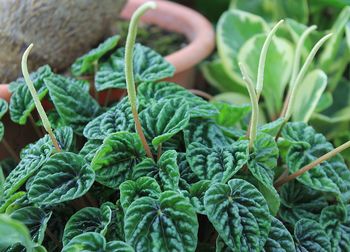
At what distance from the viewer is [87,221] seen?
2.21 feet

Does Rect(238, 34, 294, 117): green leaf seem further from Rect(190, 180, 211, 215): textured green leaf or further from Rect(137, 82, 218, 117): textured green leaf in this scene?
Rect(190, 180, 211, 215): textured green leaf

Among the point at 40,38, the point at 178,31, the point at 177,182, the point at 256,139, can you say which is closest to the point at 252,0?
the point at 178,31

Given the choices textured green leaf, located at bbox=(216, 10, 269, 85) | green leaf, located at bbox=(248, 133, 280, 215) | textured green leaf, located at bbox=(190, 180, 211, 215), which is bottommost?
textured green leaf, located at bbox=(216, 10, 269, 85)

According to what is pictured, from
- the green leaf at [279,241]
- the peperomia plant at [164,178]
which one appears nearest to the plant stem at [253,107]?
the peperomia plant at [164,178]

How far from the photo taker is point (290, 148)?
759 mm

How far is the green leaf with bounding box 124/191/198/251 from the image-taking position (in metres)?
0.60

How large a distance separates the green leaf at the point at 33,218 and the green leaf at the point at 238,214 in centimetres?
20

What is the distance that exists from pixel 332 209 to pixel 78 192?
357mm

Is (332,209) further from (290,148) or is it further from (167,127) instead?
(167,127)

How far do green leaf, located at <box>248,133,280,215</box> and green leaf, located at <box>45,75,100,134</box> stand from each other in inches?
9.9

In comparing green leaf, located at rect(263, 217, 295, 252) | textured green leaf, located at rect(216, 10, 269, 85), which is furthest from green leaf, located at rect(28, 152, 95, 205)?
textured green leaf, located at rect(216, 10, 269, 85)

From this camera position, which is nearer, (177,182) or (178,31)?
(177,182)

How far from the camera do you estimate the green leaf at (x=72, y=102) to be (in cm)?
78

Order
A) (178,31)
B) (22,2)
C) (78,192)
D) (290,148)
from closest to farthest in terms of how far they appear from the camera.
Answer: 1. (78,192)
2. (290,148)
3. (22,2)
4. (178,31)
